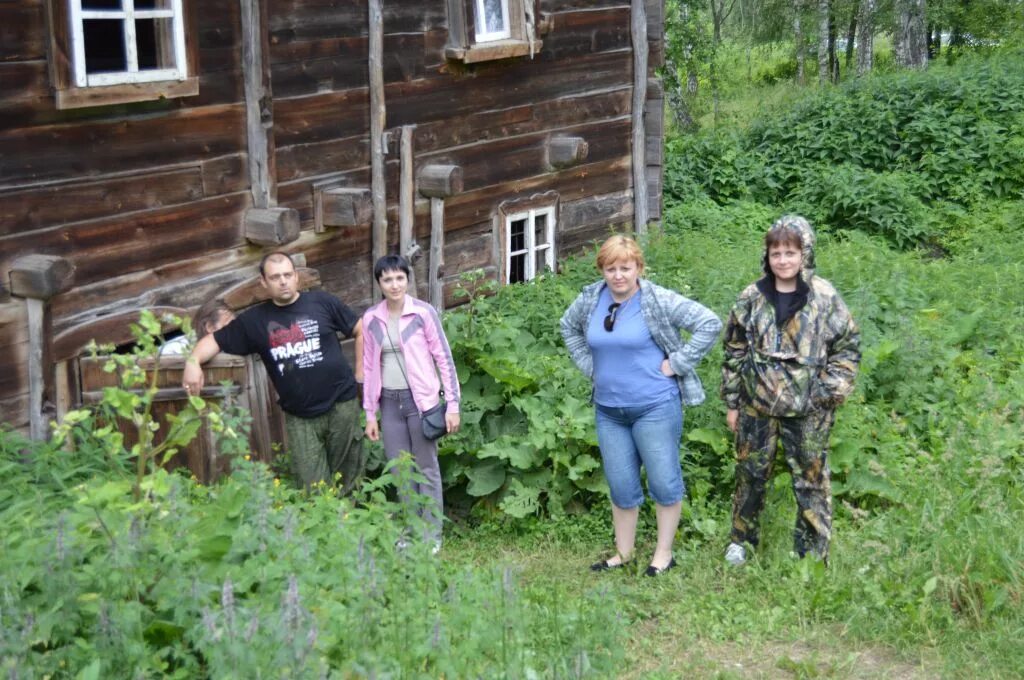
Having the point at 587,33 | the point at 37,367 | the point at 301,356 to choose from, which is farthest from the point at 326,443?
the point at 587,33

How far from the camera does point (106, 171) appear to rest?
731 cm

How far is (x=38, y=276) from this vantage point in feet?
22.0

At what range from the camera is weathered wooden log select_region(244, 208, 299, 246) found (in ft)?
26.7

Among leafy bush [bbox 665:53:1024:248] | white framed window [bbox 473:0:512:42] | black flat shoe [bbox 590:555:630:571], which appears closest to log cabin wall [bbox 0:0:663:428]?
white framed window [bbox 473:0:512:42]

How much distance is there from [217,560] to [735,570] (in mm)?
2761

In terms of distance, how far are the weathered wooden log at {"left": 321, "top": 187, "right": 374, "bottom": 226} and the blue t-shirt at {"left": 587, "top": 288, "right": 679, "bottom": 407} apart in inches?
122

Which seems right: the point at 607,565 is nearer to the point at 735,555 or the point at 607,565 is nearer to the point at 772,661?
the point at 735,555

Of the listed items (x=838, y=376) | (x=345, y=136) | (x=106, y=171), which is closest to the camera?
(x=838, y=376)

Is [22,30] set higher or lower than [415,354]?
higher

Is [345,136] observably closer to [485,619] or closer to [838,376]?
[838,376]

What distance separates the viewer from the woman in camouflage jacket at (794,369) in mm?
5969

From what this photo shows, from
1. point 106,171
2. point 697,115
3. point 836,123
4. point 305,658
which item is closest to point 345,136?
point 106,171

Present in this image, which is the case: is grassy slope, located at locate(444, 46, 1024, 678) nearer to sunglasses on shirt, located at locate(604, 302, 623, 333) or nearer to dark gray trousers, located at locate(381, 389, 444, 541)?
dark gray trousers, located at locate(381, 389, 444, 541)

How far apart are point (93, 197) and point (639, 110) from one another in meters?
6.60
